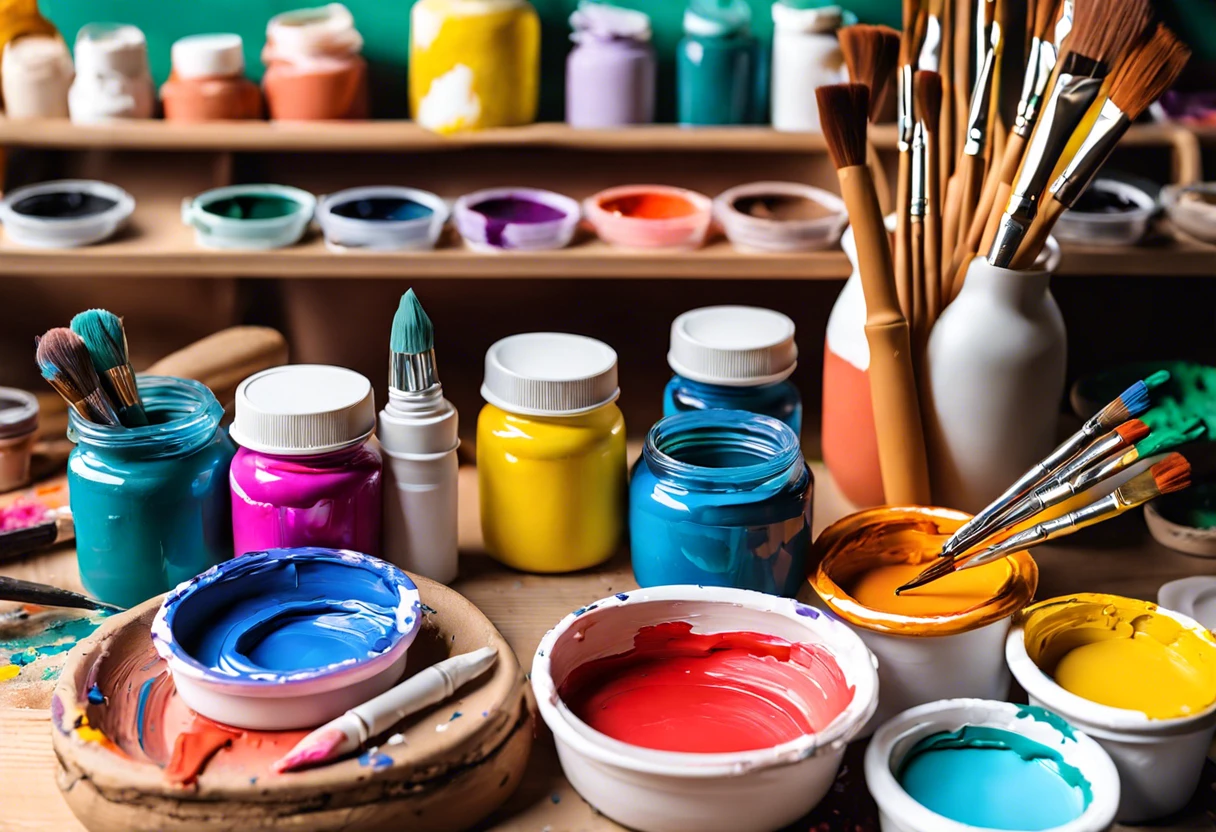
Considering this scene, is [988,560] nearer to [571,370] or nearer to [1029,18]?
[571,370]

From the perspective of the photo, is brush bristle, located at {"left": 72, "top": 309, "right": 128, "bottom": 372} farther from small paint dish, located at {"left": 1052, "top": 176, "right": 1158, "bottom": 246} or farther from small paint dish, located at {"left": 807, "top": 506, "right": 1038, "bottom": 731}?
small paint dish, located at {"left": 1052, "top": 176, "right": 1158, "bottom": 246}

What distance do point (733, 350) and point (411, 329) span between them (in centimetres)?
27

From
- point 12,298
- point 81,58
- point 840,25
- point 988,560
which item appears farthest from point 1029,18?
point 12,298

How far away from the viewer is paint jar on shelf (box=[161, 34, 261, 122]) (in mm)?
1220

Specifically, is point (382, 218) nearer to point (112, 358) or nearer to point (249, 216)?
point (249, 216)

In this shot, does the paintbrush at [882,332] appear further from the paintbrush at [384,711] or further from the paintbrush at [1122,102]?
the paintbrush at [384,711]

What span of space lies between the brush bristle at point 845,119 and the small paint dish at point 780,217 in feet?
0.65

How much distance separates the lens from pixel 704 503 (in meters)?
0.96

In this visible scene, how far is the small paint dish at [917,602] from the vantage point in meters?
0.88

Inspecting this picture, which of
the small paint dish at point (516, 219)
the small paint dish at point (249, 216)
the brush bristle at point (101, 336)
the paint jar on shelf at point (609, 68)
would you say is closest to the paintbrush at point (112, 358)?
the brush bristle at point (101, 336)

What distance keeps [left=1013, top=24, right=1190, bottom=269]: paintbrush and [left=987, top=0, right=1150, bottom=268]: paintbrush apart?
0.04ft

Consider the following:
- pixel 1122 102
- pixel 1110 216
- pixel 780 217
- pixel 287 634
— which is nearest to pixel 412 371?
pixel 287 634

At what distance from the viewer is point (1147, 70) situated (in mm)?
902

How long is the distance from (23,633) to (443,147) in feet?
1.85
